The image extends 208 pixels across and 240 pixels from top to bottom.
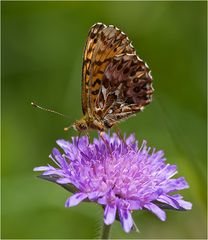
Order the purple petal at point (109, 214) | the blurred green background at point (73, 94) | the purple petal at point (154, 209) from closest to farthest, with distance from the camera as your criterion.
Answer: the purple petal at point (109, 214) < the purple petal at point (154, 209) < the blurred green background at point (73, 94)

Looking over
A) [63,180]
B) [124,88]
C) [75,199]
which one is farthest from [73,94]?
[75,199]

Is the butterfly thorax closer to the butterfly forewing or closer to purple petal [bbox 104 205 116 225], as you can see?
the butterfly forewing

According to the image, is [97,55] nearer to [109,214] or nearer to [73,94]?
[109,214]

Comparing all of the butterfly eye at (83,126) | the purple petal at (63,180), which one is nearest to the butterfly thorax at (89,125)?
the butterfly eye at (83,126)

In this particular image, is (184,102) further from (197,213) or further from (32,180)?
(32,180)

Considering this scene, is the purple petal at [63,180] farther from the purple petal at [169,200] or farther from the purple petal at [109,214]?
the purple petal at [169,200]

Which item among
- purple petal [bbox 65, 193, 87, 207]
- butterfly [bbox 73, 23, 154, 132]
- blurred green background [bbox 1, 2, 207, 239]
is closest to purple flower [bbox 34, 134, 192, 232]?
purple petal [bbox 65, 193, 87, 207]

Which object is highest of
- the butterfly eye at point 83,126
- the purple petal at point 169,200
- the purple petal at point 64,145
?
the butterfly eye at point 83,126
